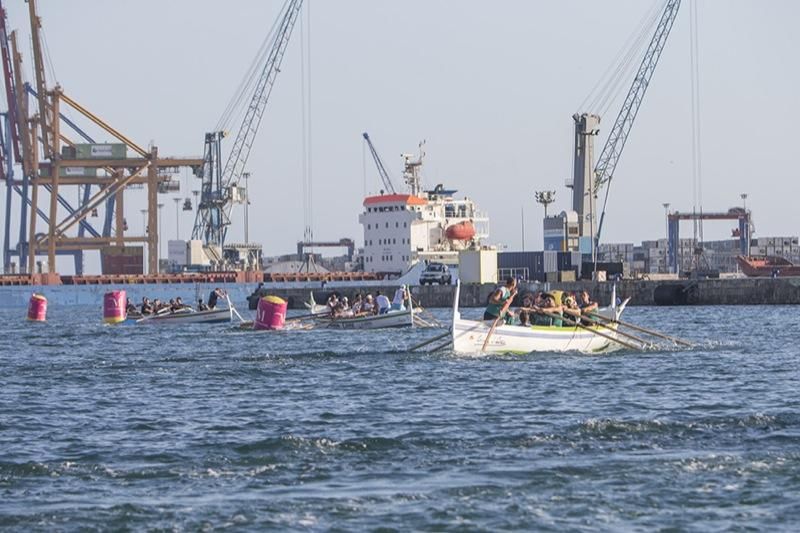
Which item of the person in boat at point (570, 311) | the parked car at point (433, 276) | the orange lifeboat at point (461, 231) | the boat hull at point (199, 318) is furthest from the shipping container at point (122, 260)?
the person in boat at point (570, 311)

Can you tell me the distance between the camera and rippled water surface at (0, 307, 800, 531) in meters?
17.5

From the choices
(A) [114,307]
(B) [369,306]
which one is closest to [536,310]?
(B) [369,306]

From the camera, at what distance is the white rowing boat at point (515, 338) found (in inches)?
1502

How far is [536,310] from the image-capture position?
129 ft

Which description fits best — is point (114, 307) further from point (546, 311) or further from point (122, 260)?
point (122, 260)

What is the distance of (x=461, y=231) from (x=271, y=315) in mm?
59167

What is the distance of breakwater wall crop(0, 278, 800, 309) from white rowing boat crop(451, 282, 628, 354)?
51.0 metres

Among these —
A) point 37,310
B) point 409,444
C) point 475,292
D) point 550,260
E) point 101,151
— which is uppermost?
point 101,151

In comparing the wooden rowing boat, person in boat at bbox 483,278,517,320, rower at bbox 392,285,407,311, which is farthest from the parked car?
person in boat at bbox 483,278,517,320

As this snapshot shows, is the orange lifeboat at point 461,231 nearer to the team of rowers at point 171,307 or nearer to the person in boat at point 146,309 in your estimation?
the team of rowers at point 171,307

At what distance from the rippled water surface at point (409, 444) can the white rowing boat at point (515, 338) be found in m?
0.63

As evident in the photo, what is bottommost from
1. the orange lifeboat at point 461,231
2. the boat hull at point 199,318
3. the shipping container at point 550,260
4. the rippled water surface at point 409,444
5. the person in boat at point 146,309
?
the rippled water surface at point 409,444

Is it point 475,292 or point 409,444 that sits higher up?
point 475,292

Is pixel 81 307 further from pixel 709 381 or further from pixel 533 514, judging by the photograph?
pixel 533 514
